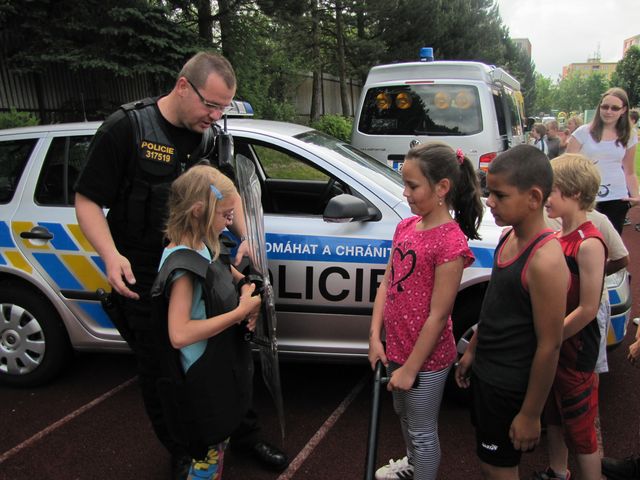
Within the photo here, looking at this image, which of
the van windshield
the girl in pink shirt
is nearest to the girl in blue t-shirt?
the girl in pink shirt

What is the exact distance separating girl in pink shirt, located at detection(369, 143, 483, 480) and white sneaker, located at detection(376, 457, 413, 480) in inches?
11.5

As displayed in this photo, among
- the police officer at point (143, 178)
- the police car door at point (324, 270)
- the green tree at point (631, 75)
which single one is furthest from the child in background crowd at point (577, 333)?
the green tree at point (631, 75)

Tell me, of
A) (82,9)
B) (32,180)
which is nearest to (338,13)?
(82,9)

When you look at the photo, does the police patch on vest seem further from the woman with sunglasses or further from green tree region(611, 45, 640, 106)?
green tree region(611, 45, 640, 106)

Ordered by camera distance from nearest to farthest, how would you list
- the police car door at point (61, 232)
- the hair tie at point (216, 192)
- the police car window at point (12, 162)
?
1. the hair tie at point (216, 192)
2. the police car door at point (61, 232)
3. the police car window at point (12, 162)

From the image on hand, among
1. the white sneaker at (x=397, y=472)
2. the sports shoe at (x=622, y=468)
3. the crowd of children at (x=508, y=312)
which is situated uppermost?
the crowd of children at (x=508, y=312)

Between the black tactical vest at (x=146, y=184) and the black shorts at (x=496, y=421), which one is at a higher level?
the black tactical vest at (x=146, y=184)

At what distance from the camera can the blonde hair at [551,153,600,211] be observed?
1.86 m

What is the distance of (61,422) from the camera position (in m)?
2.79

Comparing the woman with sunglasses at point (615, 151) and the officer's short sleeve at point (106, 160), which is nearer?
the officer's short sleeve at point (106, 160)

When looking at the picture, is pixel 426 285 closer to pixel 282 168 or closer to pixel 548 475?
pixel 548 475

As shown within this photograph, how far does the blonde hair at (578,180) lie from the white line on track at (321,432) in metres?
1.69

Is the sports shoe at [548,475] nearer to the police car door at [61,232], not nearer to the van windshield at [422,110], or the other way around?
the police car door at [61,232]

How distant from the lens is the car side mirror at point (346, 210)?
8.39 feet
